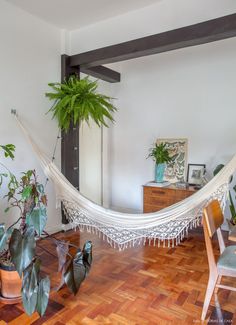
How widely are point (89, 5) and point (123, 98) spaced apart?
1.57m

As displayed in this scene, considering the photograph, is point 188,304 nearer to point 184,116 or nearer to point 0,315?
point 0,315

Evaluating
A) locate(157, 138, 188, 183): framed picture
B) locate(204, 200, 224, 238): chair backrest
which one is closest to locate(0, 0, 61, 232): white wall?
locate(157, 138, 188, 183): framed picture

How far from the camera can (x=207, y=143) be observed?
3.37 m

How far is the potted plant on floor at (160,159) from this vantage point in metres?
3.44

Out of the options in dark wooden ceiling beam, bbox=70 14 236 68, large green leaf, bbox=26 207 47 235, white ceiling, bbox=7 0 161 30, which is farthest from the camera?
white ceiling, bbox=7 0 161 30

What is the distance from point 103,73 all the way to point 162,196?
1.81 metres

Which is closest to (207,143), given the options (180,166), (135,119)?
(180,166)

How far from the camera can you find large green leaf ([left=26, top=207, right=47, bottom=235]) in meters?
1.67

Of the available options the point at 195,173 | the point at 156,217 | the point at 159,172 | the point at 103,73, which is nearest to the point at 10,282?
the point at 156,217

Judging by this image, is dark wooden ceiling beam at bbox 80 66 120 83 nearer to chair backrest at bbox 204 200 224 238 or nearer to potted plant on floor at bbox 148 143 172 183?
potted plant on floor at bbox 148 143 172 183

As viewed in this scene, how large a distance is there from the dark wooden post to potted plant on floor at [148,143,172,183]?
1030 mm

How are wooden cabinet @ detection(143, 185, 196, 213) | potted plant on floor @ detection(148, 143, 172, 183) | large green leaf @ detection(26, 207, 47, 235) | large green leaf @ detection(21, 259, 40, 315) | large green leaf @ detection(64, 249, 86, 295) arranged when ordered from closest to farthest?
large green leaf @ detection(21, 259, 40, 315)
large green leaf @ detection(64, 249, 86, 295)
large green leaf @ detection(26, 207, 47, 235)
wooden cabinet @ detection(143, 185, 196, 213)
potted plant on floor @ detection(148, 143, 172, 183)

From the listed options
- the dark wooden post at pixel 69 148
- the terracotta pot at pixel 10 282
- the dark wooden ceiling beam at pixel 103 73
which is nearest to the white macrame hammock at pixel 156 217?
the dark wooden post at pixel 69 148

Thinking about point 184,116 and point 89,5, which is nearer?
point 89,5
